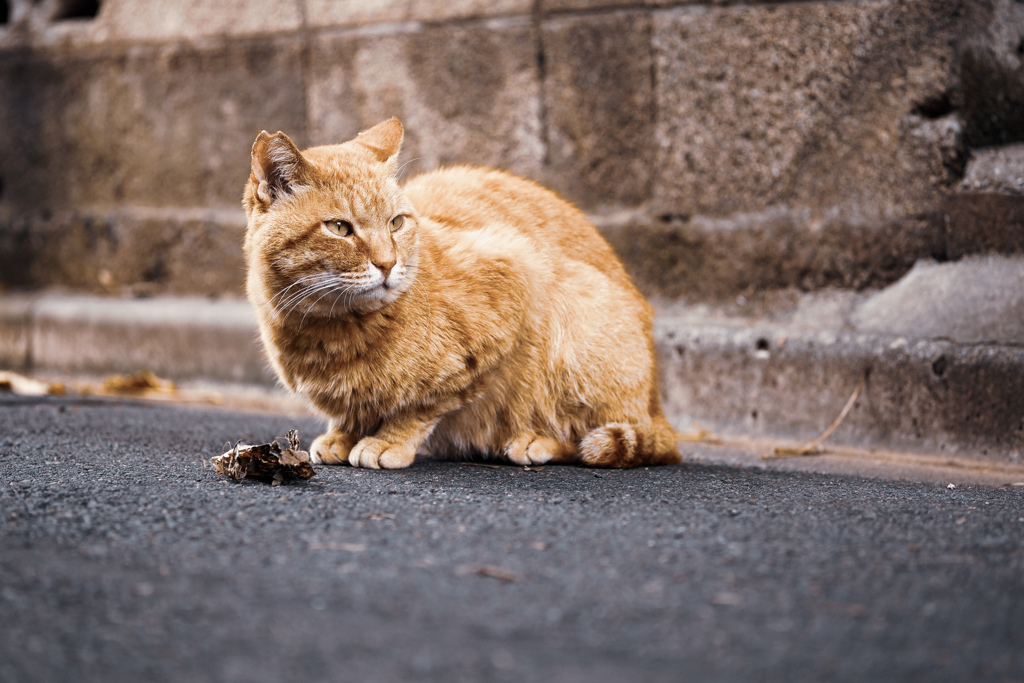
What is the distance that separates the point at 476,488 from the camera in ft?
7.55

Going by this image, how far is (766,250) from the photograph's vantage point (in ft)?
11.9

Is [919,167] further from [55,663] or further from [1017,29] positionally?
[55,663]

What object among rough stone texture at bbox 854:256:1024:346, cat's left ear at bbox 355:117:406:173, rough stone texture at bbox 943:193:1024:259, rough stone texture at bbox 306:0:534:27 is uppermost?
rough stone texture at bbox 306:0:534:27

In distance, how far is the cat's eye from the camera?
8.02 ft

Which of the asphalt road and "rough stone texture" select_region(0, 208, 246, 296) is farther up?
"rough stone texture" select_region(0, 208, 246, 296)

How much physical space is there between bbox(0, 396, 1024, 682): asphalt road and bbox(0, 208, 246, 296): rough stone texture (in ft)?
8.37

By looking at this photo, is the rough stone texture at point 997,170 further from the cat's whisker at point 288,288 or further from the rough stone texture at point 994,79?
the cat's whisker at point 288,288

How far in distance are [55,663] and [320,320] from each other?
1400 millimetres

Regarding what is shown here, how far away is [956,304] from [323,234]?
242cm

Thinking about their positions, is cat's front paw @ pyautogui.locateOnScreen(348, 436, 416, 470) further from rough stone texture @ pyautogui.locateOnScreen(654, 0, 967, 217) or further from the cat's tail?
rough stone texture @ pyautogui.locateOnScreen(654, 0, 967, 217)

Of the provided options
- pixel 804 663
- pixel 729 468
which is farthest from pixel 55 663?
pixel 729 468

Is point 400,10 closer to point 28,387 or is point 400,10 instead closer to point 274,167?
point 274,167

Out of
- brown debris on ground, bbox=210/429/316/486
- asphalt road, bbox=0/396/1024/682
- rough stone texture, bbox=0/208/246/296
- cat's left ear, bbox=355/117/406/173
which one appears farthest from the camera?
rough stone texture, bbox=0/208/246/296

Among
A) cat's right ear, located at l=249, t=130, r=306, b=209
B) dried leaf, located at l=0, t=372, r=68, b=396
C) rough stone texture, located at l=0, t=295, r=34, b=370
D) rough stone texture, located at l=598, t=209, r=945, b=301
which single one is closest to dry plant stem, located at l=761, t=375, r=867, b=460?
rough stone texture, located at l=598, t=209, r=945, b=301
